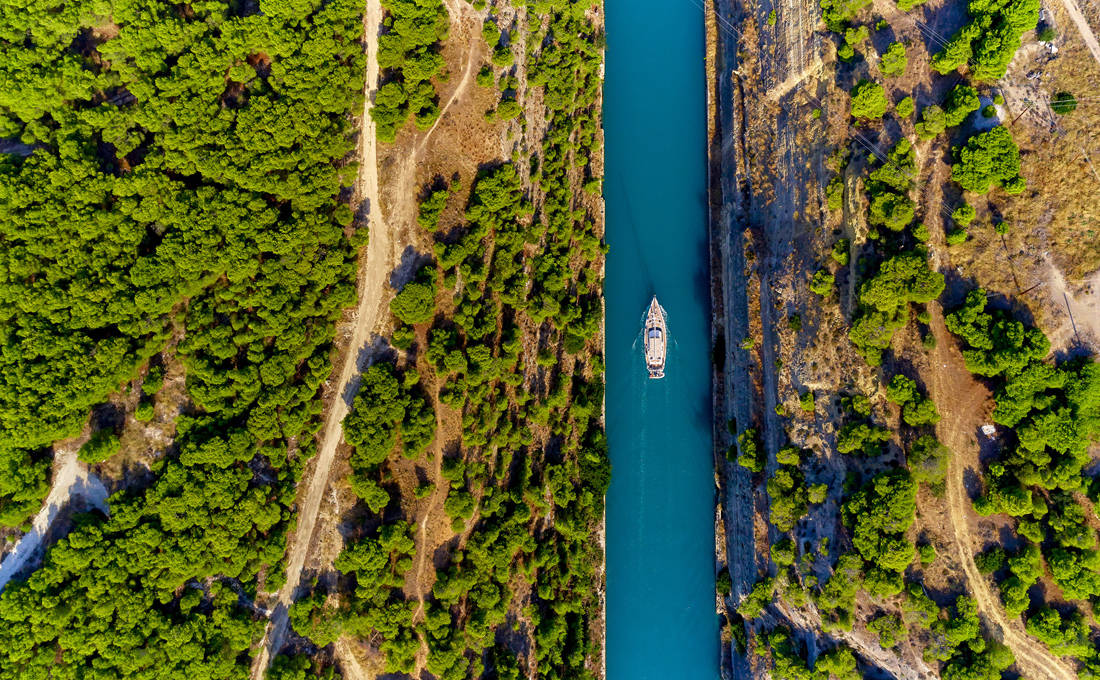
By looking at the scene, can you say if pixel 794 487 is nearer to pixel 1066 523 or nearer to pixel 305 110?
pixel 1066 523

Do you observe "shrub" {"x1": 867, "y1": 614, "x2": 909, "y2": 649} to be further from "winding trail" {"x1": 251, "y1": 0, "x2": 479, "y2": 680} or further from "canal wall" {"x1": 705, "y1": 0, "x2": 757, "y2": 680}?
"winding trail" {"x1": 251, "y1": 0, "x2": 479, "y2": 680}

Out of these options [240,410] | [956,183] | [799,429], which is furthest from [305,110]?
[956,183]

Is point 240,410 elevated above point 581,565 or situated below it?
above

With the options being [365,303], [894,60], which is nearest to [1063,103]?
[894,60]

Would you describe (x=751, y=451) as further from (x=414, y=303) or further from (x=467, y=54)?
(x=467, y=54)

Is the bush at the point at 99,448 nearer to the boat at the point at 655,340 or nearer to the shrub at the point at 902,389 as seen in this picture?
the boat at the point at 655,340

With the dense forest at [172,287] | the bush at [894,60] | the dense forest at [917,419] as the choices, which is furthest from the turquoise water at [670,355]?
the dense forest at [172,287]
